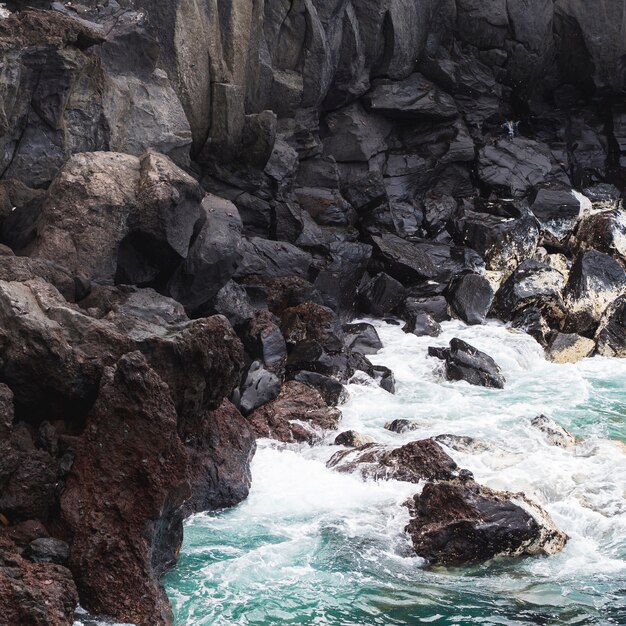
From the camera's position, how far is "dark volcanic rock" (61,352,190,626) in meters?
9.25

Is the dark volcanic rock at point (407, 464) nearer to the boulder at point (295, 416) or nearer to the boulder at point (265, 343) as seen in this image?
the boulder at point (295, 416)

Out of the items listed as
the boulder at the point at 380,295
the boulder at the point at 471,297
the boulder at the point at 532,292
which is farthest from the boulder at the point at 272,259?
the boulder at the point at 532,292

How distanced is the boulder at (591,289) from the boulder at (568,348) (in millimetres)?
800

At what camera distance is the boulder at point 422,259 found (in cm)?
2520

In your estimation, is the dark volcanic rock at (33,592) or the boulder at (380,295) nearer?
the dark volcanic rock at (33,592)

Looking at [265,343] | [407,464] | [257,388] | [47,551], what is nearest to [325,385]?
[265,343]

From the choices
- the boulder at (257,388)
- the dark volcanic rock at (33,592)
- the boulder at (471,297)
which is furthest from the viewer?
the boulder at (471,297)

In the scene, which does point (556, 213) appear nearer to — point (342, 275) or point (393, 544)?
point (342, 275)

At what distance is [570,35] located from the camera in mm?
33844

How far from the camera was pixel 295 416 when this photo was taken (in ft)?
53.1

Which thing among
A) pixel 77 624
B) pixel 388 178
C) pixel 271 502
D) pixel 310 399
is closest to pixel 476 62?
pixel 388 178

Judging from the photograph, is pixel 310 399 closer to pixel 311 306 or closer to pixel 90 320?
pixel 311 306

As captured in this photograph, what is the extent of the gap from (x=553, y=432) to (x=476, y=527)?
5.12 m

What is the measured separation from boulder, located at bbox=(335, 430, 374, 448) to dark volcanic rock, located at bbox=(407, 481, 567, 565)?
125 inches
